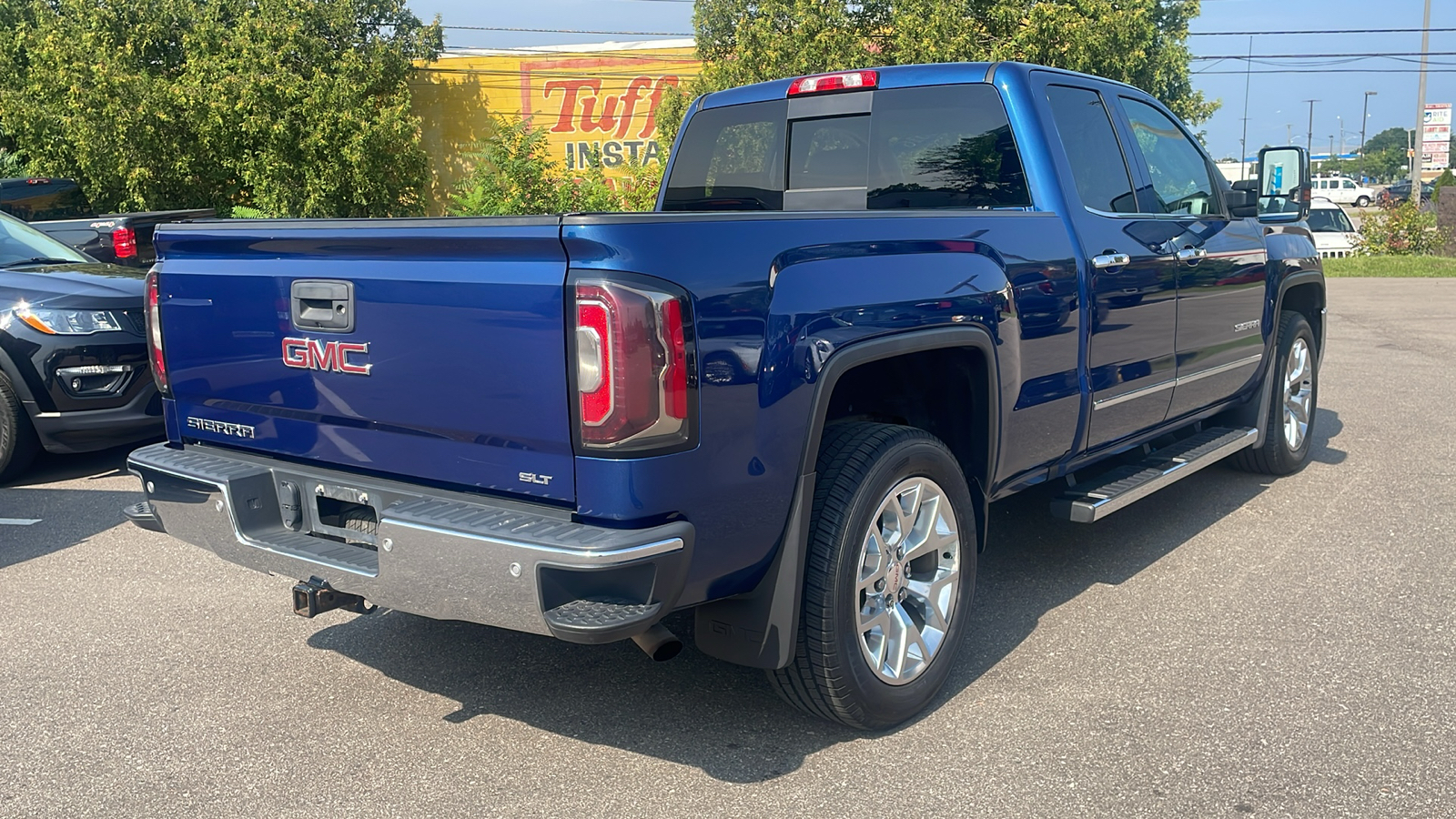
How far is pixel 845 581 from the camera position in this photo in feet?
10.7

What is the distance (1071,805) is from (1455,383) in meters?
8.49

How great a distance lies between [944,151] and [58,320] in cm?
508

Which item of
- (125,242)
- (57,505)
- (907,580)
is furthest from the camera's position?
(125,242)

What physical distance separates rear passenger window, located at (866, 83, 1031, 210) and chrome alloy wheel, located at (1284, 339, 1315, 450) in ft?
9.22

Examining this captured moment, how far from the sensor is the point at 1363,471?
6.76 metres

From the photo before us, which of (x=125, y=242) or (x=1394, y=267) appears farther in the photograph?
(x=1394, y=267)

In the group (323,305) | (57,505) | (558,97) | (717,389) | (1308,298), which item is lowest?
(57,505)

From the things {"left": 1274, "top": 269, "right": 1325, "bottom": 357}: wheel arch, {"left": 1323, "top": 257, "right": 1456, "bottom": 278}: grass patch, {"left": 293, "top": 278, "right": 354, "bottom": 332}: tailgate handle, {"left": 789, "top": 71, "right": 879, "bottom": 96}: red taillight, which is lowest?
{"left": 1323, "top": 257, "right": 1456, "bottom": 278}: grass patch

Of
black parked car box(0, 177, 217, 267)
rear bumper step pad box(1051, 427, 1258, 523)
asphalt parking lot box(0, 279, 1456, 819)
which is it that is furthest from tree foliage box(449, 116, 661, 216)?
asphalt parking lot box(0, 279, 1456, 819)

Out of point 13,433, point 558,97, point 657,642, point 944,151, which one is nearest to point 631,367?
point 657,642

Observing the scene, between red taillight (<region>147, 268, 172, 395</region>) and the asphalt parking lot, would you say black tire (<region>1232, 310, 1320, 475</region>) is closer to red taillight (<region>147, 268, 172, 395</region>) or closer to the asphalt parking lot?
the asphalt parking lot

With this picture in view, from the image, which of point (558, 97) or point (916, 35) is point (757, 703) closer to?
point (916, 35)

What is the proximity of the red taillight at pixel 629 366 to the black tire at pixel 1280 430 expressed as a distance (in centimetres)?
454

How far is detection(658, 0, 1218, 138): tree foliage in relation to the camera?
24.6m
